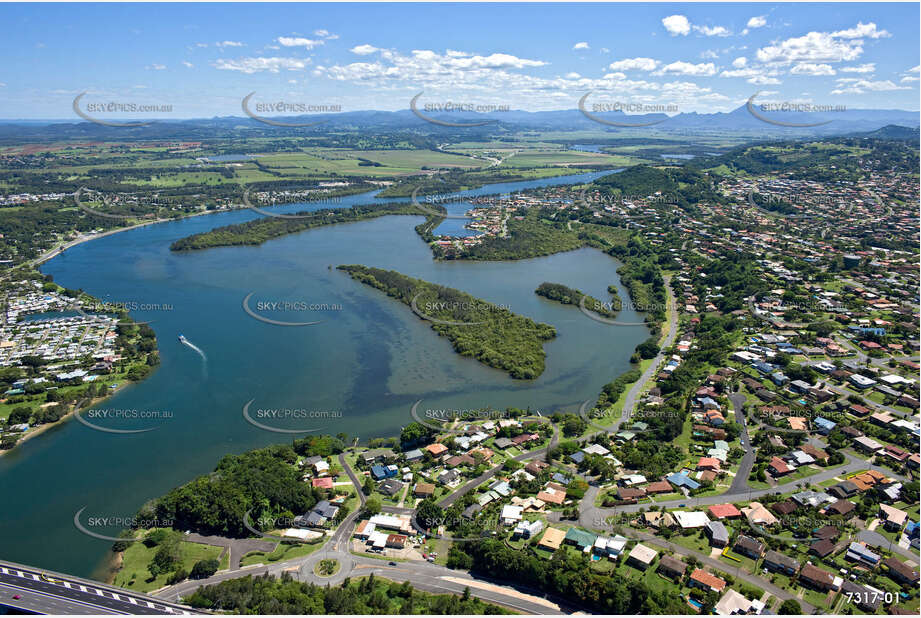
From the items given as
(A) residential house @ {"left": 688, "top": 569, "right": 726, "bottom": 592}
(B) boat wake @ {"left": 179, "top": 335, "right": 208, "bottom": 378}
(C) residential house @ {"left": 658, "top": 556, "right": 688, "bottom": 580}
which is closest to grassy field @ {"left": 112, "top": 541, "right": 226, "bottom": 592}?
(B) boat wake @ {"left": 179, "top": 335, "right": 208, "bottom": 378}

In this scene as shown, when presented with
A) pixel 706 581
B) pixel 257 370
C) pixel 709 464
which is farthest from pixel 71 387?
pixel 709 464

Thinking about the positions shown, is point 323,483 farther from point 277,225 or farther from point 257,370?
point 277,225

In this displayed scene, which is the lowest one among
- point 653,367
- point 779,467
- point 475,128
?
point 779,467

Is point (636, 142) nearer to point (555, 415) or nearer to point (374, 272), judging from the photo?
point (374, 272)

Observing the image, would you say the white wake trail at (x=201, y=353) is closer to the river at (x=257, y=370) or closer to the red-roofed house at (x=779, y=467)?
the river at (x=257, y=370)

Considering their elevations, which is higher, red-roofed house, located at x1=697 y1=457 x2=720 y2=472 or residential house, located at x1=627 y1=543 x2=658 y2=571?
red-roofed house, located at x1=697 y1=457 x2=720 y2=472


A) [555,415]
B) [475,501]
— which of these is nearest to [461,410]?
[555,415]

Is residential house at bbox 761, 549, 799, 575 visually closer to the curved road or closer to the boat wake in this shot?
the curved road
